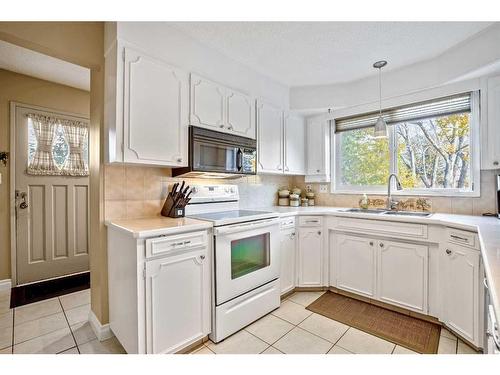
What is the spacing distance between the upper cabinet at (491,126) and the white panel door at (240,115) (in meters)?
1.94

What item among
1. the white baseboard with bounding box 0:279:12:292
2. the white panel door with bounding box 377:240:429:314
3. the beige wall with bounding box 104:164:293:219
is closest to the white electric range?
the beige wall with bounding box 104:164:293:219

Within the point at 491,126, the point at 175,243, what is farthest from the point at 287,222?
the point at 491,126

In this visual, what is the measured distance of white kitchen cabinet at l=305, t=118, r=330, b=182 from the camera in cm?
307

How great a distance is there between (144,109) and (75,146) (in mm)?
2007

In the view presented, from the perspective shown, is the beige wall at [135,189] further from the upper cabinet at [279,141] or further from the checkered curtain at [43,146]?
the checkered curtain at [43,146]

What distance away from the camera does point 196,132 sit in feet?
6.38

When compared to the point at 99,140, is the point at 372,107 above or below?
above

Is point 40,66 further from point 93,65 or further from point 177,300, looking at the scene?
point 177,300

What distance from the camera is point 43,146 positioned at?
2.82 metres

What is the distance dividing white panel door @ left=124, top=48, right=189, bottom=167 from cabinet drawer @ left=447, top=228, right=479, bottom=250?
6.77ft

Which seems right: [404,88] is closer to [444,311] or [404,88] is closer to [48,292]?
[444,311]
